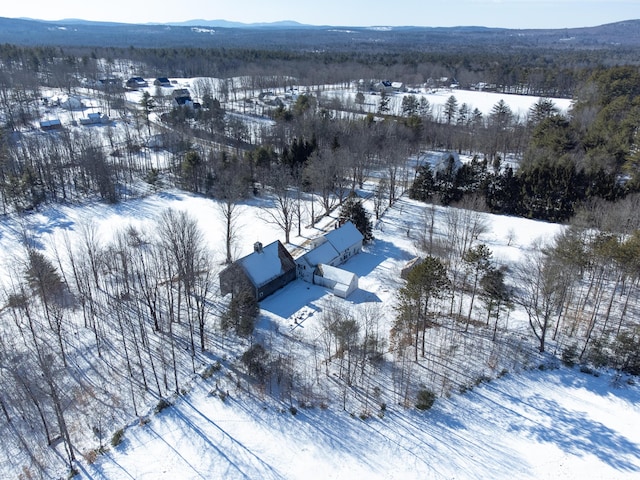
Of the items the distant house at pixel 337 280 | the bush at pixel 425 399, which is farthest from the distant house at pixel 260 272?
the bush at pixel 425 399

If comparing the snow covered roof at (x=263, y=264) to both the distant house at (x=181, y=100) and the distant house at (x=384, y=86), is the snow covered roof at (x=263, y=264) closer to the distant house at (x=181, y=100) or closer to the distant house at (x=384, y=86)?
the distant house at (x=181, y=100)

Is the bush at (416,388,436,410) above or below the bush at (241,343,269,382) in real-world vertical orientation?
below

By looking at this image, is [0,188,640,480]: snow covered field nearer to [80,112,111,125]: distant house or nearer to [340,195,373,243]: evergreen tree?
[340,195,373,243]: evergreen tree

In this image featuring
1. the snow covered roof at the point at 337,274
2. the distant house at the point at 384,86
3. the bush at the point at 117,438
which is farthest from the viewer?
the distant house at the point at 384,86

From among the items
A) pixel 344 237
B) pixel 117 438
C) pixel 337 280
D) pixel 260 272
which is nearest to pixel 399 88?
pixel 344 237

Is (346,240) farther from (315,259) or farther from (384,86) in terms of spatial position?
(384,86)

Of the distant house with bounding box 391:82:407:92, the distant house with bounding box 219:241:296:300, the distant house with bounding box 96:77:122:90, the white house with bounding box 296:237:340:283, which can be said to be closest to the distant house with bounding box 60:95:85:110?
the distant house with bounding box 96:77:122:90
